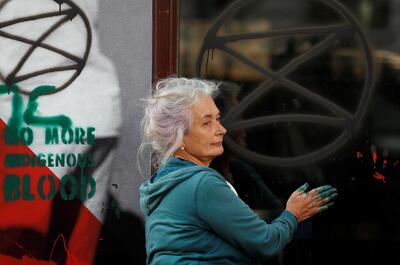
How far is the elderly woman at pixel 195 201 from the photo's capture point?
97.1 inches

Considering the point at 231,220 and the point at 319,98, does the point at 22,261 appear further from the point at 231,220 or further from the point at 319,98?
the point at 231,220

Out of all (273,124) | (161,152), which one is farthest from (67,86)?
(161,152)

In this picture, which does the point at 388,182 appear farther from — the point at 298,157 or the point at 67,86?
the point at 67,86

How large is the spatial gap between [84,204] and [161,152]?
193 cm

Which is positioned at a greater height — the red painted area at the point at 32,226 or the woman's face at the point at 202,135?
the woman's face at the point at 202,135

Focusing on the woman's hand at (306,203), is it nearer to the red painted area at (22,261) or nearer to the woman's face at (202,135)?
the woman's face at (202,135)

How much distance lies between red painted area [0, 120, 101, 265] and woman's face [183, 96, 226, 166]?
2.01m

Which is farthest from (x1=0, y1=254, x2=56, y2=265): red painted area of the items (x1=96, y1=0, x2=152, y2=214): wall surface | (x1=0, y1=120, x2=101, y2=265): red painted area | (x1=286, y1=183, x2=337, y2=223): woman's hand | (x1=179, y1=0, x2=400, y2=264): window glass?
(x1=286, y1=183, x2=337, y2=223): woman's hand

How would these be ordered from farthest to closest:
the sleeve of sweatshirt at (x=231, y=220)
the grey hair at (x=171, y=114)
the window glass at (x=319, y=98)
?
the window glass at (x=319, y=98) → the grey hair at (x=171, y=114) → the sleeve of sweatshirt at (x=231, y=220)

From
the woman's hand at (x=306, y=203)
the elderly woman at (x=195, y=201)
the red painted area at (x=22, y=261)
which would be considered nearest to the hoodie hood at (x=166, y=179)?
the elderly woman at (x=195, y=201)

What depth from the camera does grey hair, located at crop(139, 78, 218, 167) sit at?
8.59 ft

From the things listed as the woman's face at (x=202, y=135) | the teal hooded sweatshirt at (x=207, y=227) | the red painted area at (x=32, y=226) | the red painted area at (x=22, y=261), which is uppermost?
the woman's face at (x=202, y=135)

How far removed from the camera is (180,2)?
440cm

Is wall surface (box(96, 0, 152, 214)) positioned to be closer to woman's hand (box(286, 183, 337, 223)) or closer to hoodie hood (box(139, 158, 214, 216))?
hoodie hood (box(139, 158, 214, 216))
